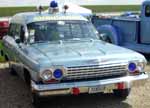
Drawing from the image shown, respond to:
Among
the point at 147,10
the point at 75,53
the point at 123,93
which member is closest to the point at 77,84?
the point at 75,53

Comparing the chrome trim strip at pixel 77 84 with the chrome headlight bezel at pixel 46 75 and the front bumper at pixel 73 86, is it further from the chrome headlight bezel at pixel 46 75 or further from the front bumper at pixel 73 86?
the chrome headlight bezel at pixel 46 75

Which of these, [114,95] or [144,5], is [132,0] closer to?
[144,5]

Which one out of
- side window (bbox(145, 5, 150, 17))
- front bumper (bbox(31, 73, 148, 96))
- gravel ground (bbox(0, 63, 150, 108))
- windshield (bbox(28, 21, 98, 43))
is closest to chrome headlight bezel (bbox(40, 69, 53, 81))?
front bumper (bbox(31, 73, 148, 96))

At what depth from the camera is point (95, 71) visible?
682 cm

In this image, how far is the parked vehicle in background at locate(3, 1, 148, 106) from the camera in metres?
6.65

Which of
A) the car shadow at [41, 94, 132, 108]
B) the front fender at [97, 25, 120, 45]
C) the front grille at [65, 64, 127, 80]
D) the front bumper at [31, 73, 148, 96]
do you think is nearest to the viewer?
the front bumper at [31, 73, 148, 96]

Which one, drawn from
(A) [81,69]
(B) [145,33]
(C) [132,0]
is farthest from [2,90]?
(C) [132,0]

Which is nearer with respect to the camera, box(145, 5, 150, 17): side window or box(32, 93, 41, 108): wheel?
box(32, 93, 41, 108): wheel

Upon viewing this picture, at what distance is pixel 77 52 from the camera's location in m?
7.16

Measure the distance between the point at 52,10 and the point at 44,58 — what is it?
2.51 meters

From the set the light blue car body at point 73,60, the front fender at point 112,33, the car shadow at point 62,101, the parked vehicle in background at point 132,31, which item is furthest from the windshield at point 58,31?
the front fender at point 112,33

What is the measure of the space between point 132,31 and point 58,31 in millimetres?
4556

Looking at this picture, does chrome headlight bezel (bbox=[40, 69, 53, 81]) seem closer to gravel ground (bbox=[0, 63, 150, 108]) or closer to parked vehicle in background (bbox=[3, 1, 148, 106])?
parked vehicle in background (bbox=[3, 1, 148, 106])

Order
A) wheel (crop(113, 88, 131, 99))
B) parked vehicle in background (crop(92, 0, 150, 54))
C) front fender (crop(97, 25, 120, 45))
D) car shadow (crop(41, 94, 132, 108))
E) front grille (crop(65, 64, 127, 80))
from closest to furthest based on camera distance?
1. front grille (crop(65, 64, 127, 80))
2. car shadow (crop(41, 94, 132, 108))
3. wheel (crop(113, 88, 131, 99))
4. parked vehicle in background (crop(92, 0, 150, 54))
5. front fender (crop(97, 25, 120, 45))
